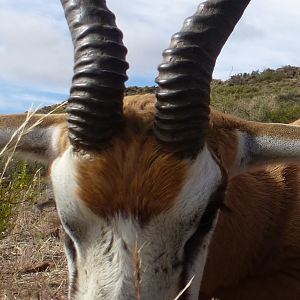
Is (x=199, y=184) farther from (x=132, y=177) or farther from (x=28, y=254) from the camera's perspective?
(x=28, y=254)

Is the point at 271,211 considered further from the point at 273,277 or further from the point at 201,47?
the point at 201,47

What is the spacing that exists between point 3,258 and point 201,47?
5102 millimetres

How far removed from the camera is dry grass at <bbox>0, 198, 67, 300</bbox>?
A: 25.0 feet

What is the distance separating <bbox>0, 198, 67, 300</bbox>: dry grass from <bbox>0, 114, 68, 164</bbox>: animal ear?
145cm

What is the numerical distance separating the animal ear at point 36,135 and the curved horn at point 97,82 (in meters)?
0.75

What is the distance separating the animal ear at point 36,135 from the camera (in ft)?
19.5

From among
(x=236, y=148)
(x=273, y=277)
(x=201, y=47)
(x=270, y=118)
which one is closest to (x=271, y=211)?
(x=273, y=277)

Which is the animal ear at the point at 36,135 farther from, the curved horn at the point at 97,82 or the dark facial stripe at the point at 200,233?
the dark facial stripe at the point at 200,233

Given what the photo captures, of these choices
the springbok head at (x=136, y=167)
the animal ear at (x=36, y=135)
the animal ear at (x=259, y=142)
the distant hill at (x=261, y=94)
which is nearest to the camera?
the springbok head at (x=136, y=167)

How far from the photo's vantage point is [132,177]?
480 centimetres

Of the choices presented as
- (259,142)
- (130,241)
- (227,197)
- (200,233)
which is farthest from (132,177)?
(227,197)

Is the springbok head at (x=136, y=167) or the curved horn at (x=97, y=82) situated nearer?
the springbok head at (x=136, y=167)

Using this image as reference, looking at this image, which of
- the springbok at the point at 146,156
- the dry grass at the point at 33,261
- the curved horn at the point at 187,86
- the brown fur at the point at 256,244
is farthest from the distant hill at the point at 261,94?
the curved horn at the point at 187,86

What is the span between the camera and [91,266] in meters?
4.73
